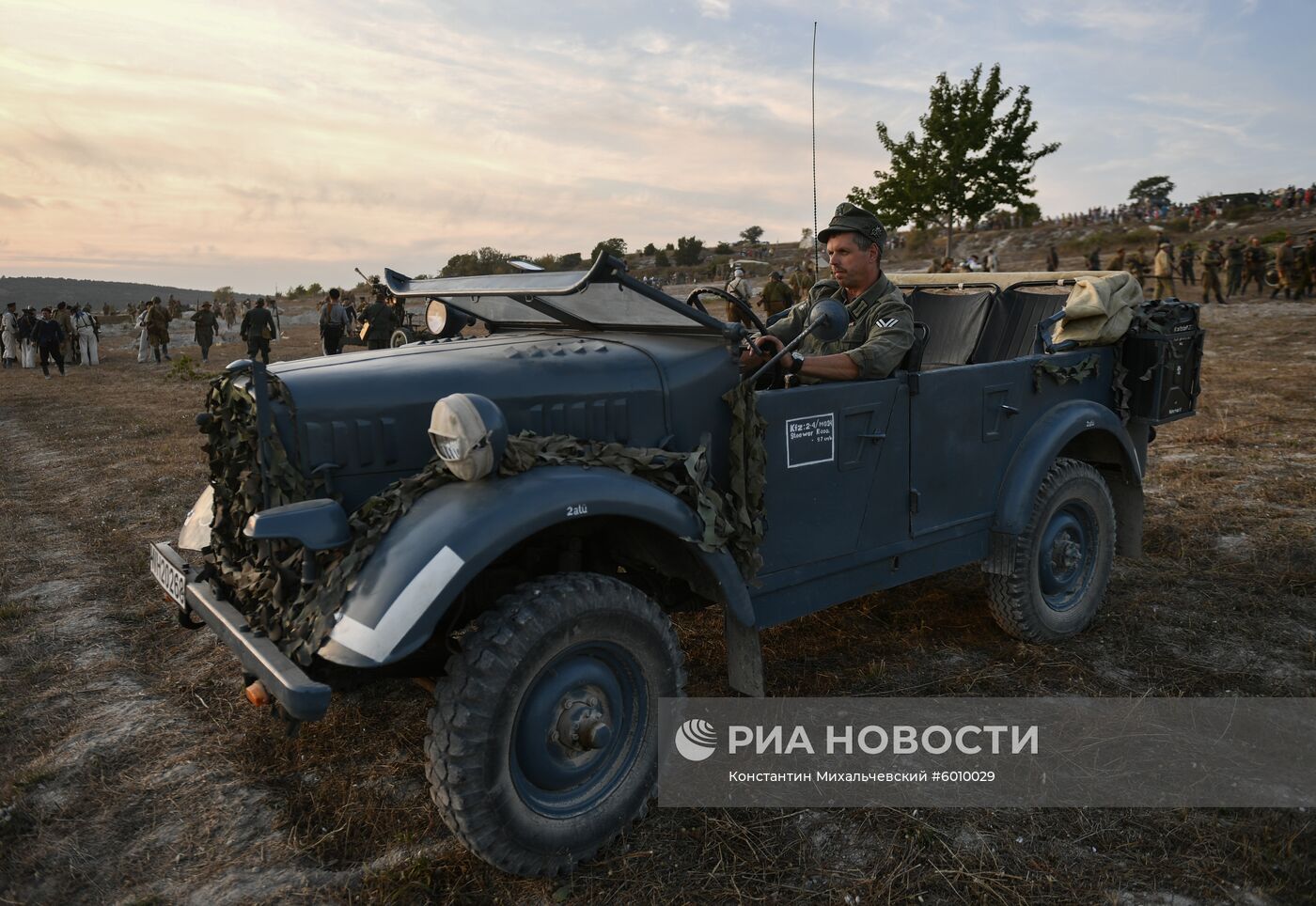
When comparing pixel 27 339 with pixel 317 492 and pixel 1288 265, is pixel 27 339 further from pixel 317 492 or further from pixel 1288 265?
pixel 1288 265

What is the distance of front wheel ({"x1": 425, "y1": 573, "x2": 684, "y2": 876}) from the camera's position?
255 cm

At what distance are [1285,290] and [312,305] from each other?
40494mm

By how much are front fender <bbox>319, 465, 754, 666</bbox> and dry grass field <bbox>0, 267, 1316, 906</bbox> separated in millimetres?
823

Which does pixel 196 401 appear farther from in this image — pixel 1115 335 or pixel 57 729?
pixel 1115 335

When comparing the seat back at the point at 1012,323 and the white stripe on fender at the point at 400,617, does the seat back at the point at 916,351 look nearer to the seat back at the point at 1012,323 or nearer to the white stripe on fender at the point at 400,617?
the seat back at the point at 1012,323

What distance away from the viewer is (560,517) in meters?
2.65

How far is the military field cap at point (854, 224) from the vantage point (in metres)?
4.14

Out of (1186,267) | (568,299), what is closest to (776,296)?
(568,299)

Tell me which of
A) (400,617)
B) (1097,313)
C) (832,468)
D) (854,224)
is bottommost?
(400,617)

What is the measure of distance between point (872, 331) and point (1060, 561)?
5.49 ft

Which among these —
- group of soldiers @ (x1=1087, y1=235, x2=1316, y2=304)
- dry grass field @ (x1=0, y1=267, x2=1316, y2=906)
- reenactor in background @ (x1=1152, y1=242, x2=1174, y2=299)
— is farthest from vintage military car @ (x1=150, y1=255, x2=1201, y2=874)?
reenactor in background @ (x1=1152, y1=242, x2=1174, y2=299)

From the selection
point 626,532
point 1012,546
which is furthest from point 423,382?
point 1012,546

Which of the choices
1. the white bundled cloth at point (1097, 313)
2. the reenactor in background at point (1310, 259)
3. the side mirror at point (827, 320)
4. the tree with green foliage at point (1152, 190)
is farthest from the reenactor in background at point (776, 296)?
the tree with green foliage at point (1152, 190)

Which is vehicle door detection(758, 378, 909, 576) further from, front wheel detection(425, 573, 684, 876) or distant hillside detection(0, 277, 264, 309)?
distant hillside detection(0, 277, 264, 309)
